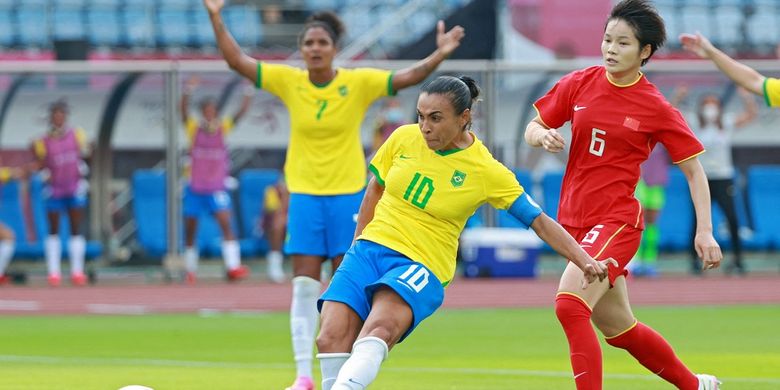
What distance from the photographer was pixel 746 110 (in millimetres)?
23547

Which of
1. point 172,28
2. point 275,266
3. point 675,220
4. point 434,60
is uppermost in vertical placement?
point 434,60

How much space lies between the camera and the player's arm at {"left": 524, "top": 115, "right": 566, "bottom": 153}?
780cm

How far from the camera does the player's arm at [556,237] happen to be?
7.52 meters

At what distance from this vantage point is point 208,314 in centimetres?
1667

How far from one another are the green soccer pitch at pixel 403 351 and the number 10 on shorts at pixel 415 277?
2495mm

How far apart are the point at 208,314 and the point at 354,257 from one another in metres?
9.16

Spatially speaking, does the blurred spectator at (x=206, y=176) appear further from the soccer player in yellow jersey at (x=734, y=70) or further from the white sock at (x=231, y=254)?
the soccer player in yellow jersey at (x=734, y=70)

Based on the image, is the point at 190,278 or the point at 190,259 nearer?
the point at 190,259

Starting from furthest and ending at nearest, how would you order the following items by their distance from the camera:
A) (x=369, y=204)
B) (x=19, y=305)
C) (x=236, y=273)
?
1. (x=236, y=273)
2. (x=19, y=305)
3. (x=369, y=204)

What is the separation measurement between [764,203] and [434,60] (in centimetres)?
1504

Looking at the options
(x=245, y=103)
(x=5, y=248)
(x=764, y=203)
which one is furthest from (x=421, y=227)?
(x=764, y=203)

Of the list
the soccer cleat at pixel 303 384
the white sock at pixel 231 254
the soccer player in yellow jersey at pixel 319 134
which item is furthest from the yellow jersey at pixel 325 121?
the white sock at pixel 231 254

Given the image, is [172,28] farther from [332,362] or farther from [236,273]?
[332,362]

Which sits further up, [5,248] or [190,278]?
[5,248]
